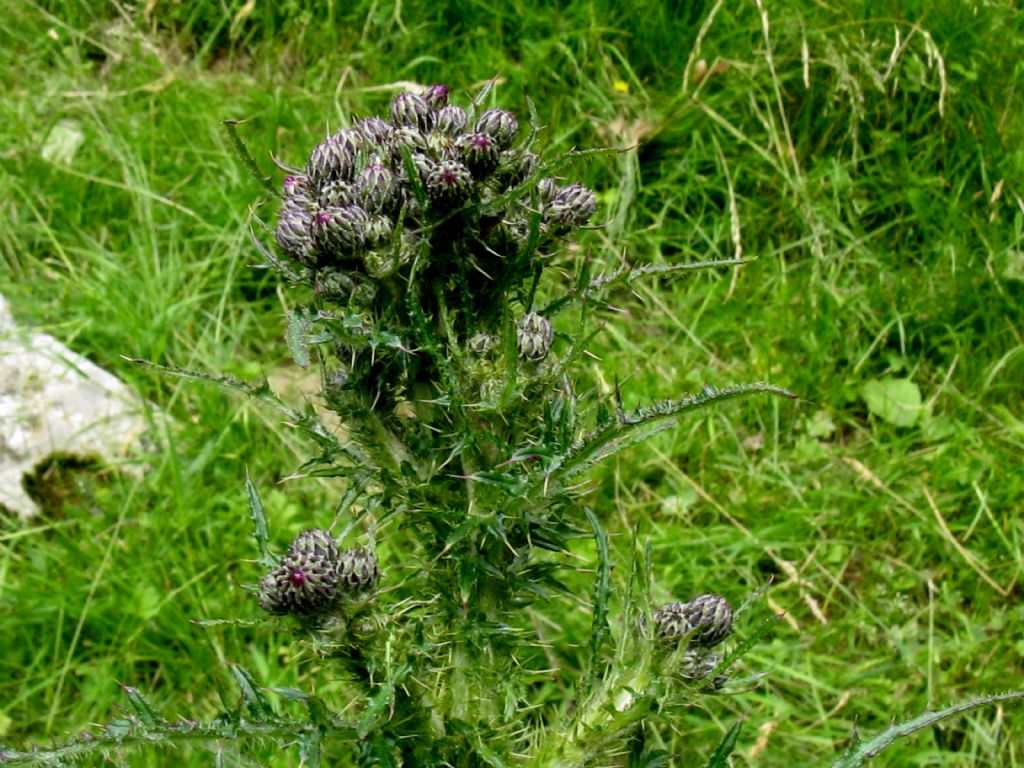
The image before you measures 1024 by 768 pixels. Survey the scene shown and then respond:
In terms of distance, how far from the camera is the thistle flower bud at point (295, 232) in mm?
1291

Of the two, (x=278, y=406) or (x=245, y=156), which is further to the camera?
(x=278, y=406)

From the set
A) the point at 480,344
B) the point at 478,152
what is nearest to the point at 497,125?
the point at 478,152

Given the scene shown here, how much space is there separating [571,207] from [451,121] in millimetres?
194

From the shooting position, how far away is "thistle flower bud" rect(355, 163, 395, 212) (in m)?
1.26

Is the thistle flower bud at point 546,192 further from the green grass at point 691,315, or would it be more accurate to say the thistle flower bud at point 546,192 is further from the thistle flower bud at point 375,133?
the green grass at point 691,315

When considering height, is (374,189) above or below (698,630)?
above

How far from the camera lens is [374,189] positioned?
126 cm

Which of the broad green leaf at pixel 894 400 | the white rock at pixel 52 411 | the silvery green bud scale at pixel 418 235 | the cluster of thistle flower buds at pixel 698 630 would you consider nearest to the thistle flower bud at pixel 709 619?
the cluster of thistle flower buds at pixel 698 630

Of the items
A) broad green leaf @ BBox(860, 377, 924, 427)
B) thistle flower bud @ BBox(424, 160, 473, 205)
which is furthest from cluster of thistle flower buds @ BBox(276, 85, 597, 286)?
broad green leaf @ BBox(860, 377, 924, 427)

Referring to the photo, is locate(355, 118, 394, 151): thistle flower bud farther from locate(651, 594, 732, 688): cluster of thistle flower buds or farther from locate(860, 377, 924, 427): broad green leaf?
locate(860, 377, 924, 427): broad green leaf

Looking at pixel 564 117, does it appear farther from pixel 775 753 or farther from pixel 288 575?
pixel 288 575

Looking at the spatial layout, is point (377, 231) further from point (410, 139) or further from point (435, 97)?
point (435, 97)

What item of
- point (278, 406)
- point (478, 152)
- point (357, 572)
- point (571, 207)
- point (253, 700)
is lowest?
point (253, 700)

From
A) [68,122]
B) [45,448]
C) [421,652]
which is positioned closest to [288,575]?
[421,652]
